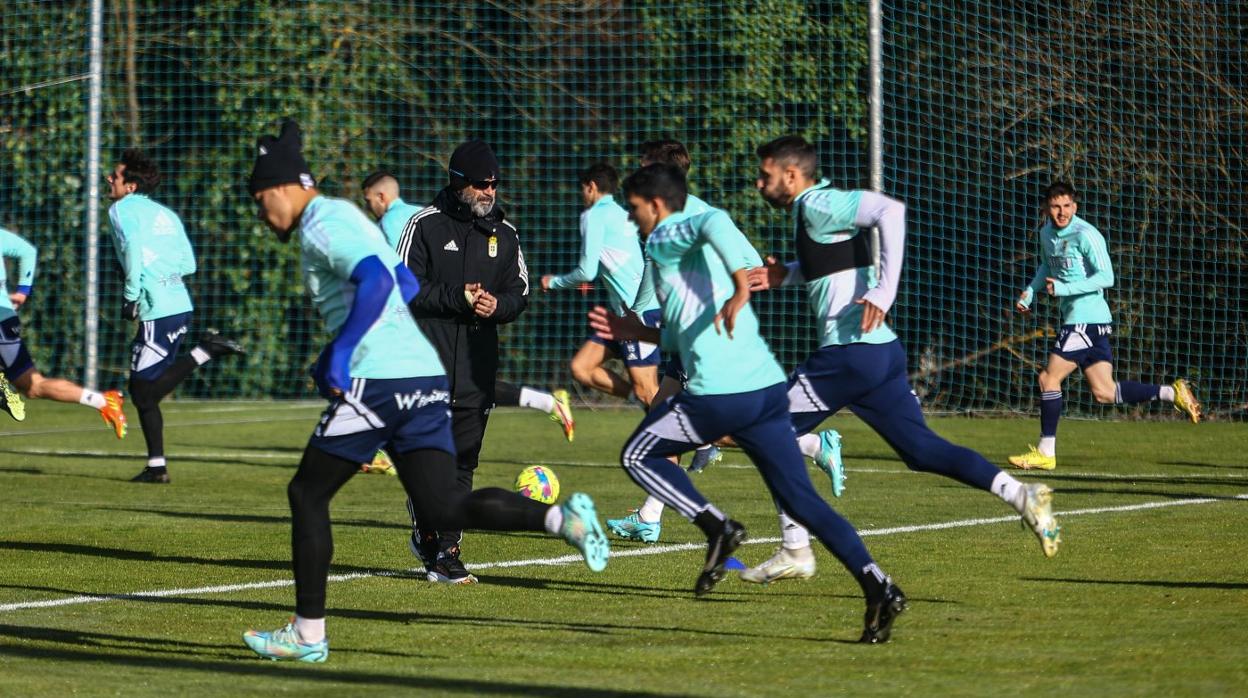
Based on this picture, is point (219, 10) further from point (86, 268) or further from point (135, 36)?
point (86, 268)

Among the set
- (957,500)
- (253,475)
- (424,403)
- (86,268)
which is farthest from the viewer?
(86,268)

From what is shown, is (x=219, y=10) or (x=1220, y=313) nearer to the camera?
(x=1220, y=313)

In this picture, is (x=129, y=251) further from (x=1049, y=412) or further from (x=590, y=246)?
(x=1049, y=412)

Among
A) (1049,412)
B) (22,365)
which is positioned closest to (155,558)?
(22,365)

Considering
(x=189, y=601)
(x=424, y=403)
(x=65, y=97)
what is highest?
(x=65, y=97)

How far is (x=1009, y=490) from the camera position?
24.2 ft

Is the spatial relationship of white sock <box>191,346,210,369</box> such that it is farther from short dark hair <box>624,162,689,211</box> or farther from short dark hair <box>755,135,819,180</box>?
Answer: short dark hair <box>624,162,689,211</box>

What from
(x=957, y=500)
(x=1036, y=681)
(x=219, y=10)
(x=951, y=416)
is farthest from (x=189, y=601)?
(x=219, y=10)

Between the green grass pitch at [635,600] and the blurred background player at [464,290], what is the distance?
60 cm

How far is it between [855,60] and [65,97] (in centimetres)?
961

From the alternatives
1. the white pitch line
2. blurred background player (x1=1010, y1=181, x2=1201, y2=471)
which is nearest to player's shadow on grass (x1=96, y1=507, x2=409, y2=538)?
the white pitch line

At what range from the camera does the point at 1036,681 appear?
5.76 metres

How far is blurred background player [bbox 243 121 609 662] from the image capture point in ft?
20.2

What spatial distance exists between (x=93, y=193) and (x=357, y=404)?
15.9 metres
